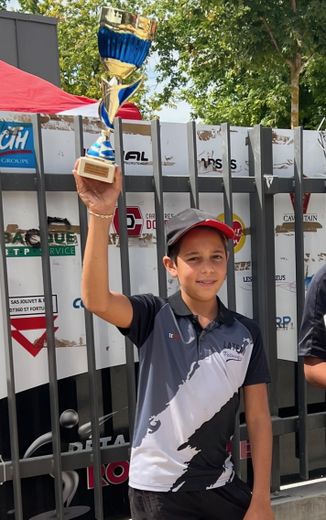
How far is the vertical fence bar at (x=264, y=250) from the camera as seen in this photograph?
3.03m

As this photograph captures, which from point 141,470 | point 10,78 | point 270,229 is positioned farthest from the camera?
point 10,78

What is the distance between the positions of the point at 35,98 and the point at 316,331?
2.16 metres

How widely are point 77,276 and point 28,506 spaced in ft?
3.44

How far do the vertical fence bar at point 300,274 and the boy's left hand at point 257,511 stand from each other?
3.96 feet

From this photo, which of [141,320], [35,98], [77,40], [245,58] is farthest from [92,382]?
[77,40]

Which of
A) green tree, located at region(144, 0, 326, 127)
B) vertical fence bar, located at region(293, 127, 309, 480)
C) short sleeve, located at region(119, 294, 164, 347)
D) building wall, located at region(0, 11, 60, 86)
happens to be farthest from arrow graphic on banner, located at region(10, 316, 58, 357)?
green tree, located at region(144, 0, 326, 127)

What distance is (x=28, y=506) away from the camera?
2.65 metres

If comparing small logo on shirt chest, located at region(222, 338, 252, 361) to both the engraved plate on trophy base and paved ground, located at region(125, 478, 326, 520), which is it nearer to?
the engraved plate on trophy base

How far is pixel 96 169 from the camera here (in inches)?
65.9

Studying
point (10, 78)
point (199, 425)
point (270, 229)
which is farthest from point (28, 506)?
point (10, 78)

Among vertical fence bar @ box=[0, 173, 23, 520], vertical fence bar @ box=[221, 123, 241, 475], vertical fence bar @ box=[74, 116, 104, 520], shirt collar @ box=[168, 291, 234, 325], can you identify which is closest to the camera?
shirt collar @ box=[168, 291, 234, 325]

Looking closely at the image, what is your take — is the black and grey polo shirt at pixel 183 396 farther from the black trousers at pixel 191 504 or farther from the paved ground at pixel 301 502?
the paved ground at pixel 301 502

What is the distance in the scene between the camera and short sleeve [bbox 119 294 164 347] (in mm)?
1972

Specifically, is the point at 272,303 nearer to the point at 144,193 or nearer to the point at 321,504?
the point at 144,193
